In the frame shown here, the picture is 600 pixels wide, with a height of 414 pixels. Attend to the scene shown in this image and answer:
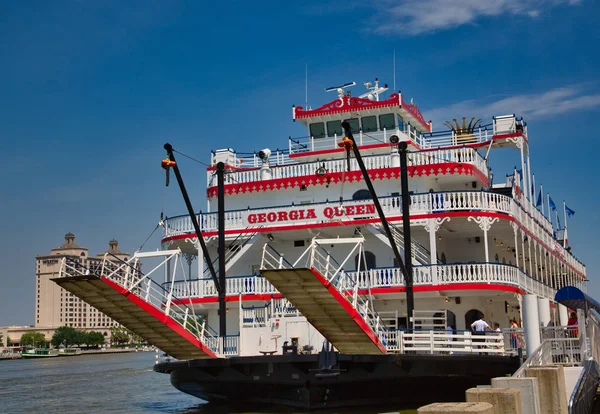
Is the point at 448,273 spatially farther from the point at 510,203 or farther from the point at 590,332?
the point at 590,332

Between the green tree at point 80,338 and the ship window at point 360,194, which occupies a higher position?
the ship window at point 360,194

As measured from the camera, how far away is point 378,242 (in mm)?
23125

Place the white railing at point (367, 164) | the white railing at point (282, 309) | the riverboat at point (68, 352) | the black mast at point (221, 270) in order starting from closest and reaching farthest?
the white railing at point (282, 309) < the black mast at point (221, 270) < the white railing at point (367, 164) < the riverboat at point (68, 352)

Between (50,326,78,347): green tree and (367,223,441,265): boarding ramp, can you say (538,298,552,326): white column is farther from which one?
(50,326,78,347): green tree

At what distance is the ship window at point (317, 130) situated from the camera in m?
27.5

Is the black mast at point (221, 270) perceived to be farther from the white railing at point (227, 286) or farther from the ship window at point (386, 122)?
the ship window at point (386, 122)

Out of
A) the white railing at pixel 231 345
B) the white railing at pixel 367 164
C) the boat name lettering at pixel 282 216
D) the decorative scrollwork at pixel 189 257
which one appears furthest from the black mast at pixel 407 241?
the decorative scrollwork at pixel 189 257

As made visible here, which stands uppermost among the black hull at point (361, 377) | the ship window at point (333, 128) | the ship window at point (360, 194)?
the ship window at point (333, 128)

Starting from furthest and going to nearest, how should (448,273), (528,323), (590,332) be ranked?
(448,273)
(528,323)
(590,332)

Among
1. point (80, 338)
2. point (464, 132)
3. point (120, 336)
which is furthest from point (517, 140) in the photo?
point (120, 336)

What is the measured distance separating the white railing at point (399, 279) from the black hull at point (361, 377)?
93.6 inches

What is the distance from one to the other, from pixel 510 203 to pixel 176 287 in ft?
30.7

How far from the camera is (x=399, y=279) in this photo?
68.6 ft

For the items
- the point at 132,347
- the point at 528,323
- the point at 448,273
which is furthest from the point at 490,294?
the point at 132,347
